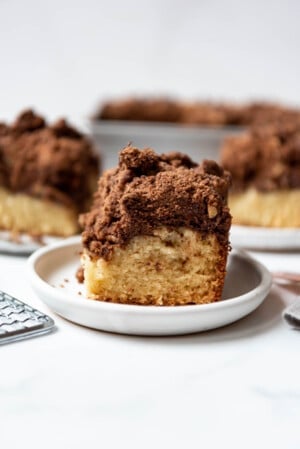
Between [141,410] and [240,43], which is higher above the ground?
[240,43]

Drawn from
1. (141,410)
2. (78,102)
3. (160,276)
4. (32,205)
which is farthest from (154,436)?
(78,102)

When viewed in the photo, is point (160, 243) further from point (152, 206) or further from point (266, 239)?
point (266, 239)

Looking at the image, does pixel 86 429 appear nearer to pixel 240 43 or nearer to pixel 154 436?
pixel 154 436

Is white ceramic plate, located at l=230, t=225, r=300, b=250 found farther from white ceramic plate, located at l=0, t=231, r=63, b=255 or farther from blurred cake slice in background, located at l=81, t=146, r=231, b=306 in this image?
blurred cake slice in background, located at l=81, t=146, r=231, b=306

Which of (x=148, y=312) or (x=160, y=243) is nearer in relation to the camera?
(x=148, y=312)

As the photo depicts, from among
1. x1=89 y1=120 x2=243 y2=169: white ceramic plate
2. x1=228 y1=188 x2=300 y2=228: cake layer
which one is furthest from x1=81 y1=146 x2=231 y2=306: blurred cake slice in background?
x1=89 y1=120 x2=243 y2=169: white ceramic plate

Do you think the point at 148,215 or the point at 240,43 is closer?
the point at 148,215

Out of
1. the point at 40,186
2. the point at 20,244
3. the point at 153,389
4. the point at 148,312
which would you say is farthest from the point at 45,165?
the point at 153,389
